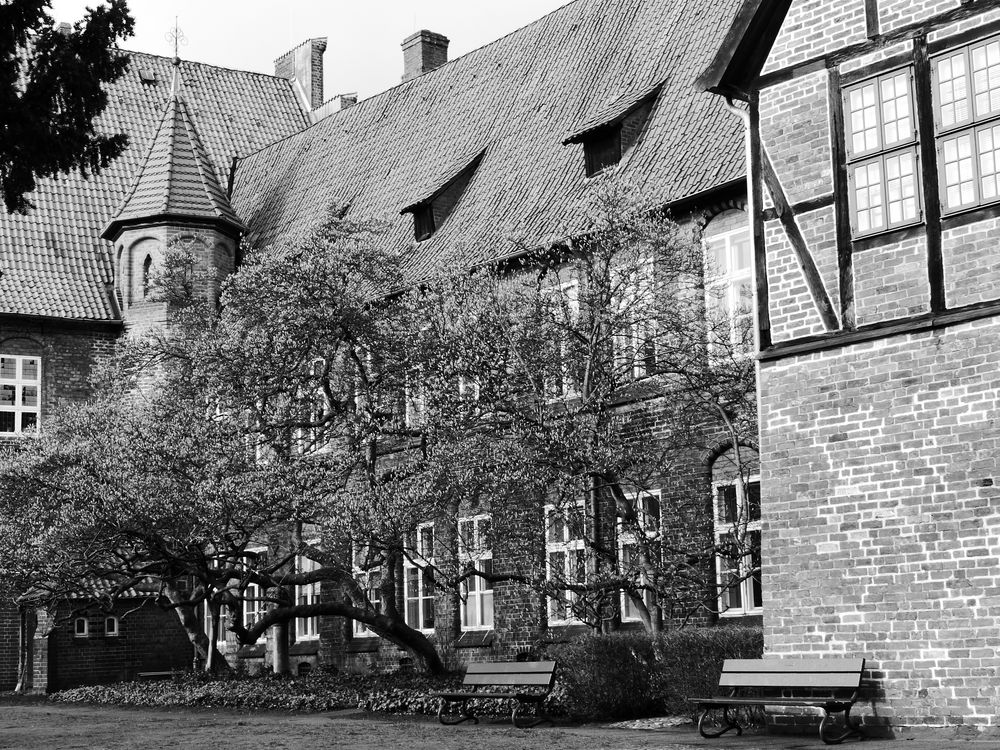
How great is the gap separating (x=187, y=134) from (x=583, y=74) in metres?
12.1

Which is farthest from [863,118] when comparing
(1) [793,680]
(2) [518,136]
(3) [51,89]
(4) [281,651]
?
(4) [281,651]

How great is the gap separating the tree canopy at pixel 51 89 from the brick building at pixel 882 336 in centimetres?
598

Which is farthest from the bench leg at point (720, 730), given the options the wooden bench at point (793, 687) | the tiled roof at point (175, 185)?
the tiled roof at point (175, 185)

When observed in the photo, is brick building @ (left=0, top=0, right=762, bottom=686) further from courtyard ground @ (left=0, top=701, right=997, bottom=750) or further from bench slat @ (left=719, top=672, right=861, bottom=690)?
bench slat @ (left=719, top=672, right=861, bottom=690)

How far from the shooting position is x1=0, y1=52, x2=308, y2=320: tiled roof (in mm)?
33906

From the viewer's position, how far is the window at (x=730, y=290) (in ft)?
57.7

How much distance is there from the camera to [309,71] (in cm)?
4338

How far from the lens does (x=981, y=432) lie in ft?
40.3

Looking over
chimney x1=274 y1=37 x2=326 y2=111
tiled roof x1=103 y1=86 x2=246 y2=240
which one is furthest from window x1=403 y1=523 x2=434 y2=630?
chimney x1=274 y1=37 x2=326 y2=111

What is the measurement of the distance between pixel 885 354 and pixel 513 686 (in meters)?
6.25

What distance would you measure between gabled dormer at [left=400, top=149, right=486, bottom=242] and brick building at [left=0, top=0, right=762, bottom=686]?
0.13ft

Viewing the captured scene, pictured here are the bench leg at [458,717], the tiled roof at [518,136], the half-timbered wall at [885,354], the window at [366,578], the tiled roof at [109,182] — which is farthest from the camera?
the tiled roof at [109,182]

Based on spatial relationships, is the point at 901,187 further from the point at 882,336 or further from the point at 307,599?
the point at 307,599

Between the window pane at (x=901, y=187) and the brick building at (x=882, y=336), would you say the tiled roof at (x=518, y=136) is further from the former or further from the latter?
the window pane at (x=901, y=187)
